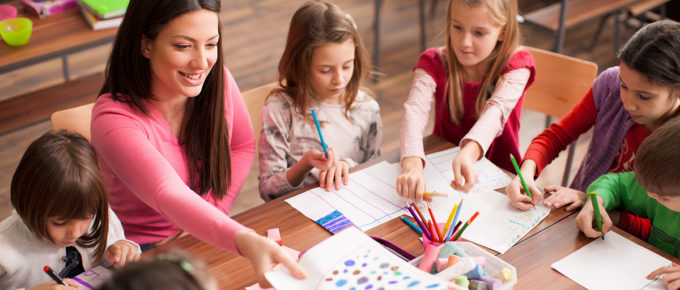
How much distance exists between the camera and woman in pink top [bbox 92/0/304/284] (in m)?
1.16

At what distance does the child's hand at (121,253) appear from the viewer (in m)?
1.28

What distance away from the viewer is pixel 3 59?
7.29 ft

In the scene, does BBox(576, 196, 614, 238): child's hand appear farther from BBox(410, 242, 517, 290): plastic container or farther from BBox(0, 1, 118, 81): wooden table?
BBox(0, 1, 118, 81): wooden table

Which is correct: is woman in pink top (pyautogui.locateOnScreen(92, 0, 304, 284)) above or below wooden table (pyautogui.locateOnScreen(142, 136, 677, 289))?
above

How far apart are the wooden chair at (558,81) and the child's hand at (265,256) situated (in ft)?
4.21

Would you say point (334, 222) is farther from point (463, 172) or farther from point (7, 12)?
point (7, 12)

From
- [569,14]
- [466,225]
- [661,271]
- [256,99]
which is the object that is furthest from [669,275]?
[569,14]

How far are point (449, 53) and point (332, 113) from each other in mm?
381

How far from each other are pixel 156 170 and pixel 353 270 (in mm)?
463

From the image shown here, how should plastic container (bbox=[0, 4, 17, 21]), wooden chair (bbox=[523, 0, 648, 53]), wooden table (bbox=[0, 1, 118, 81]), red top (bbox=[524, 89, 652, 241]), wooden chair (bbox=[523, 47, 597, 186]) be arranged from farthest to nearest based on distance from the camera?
1. wooden chair (bbox=[523, 0, 648, 53])
2. plastic container (bbox=[0, 4, 17, 21])
3. wooden table (bbox=[0, 1, 118, 81])
4. wooden chair (bbox=[523, 47, 597, 186])
5. red top (bbox=[524, 89, 652, 241])

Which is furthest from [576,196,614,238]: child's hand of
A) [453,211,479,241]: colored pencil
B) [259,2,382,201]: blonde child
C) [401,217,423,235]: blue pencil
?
[259,2,382,201]: blonde child

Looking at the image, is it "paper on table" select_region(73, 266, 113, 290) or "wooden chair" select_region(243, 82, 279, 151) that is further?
"wooden chair" select_region(243, 82, 279, 151)

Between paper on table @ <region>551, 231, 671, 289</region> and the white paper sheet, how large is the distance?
12 cm

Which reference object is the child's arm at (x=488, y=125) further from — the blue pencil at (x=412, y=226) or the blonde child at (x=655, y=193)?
the blonde child at (x=655, y=193)
